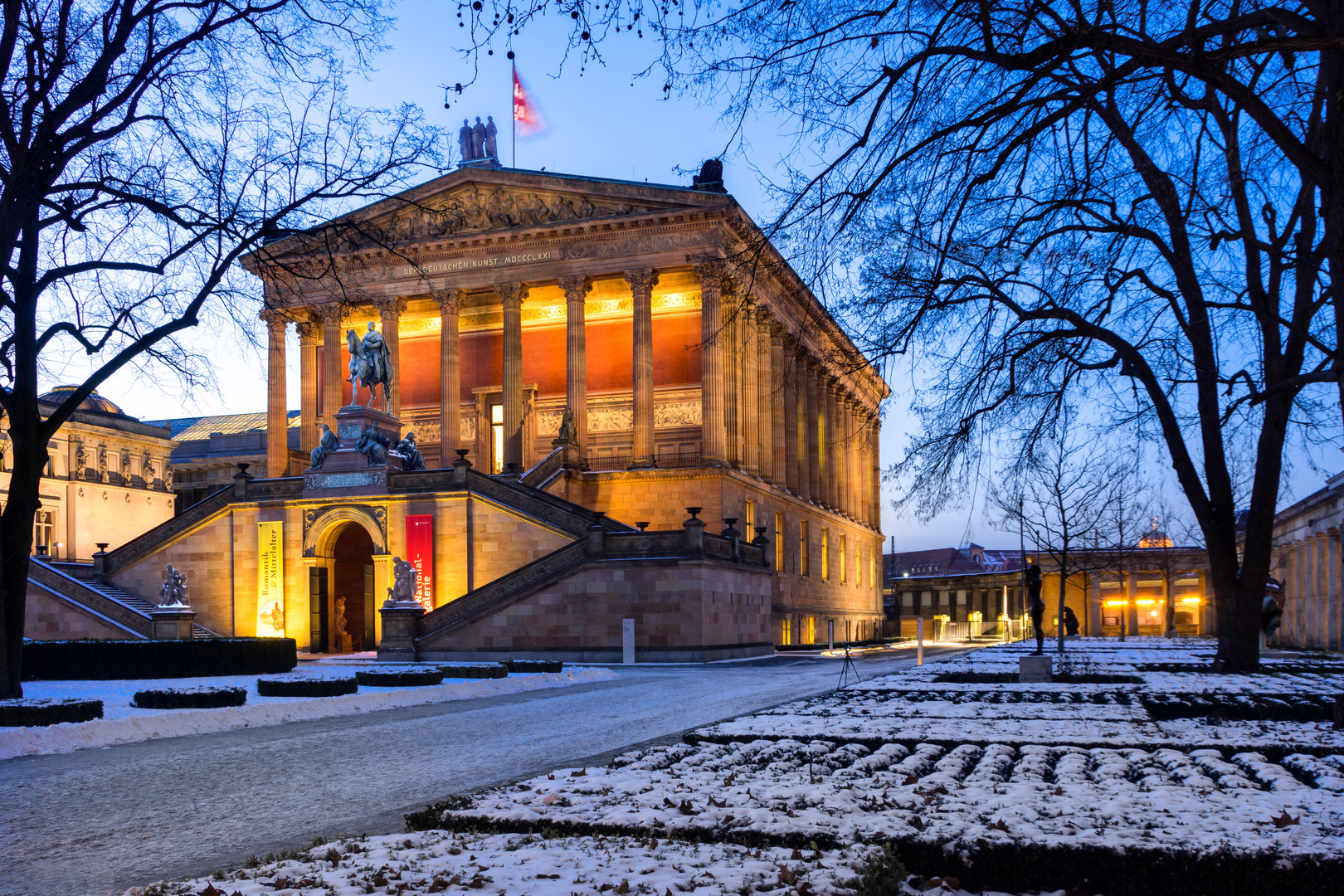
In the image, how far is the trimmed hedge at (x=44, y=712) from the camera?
16.0 m

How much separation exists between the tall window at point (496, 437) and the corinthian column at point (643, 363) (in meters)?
11.0

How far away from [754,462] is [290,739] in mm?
46762

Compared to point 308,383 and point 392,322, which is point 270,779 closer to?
point 392,322

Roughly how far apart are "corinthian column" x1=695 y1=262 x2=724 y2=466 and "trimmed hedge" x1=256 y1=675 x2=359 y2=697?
34.8 m

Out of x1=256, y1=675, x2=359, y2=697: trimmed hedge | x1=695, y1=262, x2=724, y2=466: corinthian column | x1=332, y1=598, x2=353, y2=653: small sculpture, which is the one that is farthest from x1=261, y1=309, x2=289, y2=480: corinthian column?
x1=256, y1=675, x2=359, y2=697: trimmed hedge

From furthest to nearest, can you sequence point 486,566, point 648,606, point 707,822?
1. point 486,566
2. point 648,606
3. point 707,822

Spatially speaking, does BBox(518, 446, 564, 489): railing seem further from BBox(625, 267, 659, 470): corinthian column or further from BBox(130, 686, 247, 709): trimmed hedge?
BBox(130, 686, 247, 709): trimmed hedge

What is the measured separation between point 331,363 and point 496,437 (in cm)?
1025

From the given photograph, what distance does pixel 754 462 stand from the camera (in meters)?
62.0

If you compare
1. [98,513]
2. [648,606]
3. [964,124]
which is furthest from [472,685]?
[98,513]

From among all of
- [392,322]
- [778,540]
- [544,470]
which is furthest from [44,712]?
[778,540]

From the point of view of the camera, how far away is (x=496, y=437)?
67438 millimetres

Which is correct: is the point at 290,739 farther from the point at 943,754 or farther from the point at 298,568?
the point at 298,568

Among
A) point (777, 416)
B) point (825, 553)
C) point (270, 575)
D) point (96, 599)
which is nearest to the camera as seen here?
point (96, 599)
